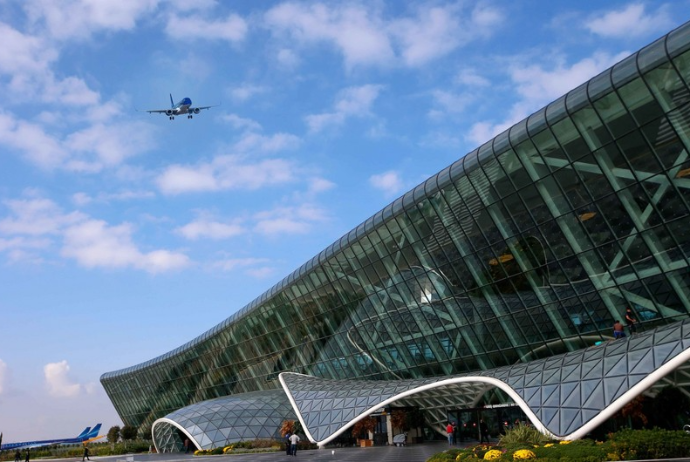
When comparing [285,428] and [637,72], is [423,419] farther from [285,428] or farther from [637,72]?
[637,72]

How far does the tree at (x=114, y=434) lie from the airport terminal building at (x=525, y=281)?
59918 mm

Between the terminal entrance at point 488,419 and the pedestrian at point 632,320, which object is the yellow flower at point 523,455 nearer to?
the pedestrian at point 632,320

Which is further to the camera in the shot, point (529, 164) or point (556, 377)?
point (529, 164)

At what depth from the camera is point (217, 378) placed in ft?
279

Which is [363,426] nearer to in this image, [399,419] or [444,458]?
[399,419]

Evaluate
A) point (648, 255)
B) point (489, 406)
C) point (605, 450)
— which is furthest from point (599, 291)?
point (605, 450)

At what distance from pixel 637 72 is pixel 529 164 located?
25.3ft

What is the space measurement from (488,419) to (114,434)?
91.6m

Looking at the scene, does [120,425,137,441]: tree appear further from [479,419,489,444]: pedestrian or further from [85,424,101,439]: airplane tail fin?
[479,419,489,444]: pedestrian

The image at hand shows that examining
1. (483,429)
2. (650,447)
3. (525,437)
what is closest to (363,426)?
(483,429)

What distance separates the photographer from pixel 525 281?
38.0 meters

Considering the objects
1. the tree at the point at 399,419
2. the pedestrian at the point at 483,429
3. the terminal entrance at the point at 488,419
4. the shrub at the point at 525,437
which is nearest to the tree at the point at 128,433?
the tree at the point at 399,419

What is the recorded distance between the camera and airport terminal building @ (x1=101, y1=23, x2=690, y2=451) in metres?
28.5

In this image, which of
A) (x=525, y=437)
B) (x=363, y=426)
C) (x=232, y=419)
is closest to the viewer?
(x=525, y=437)
